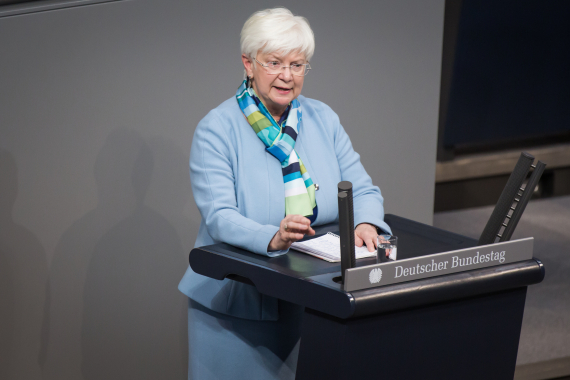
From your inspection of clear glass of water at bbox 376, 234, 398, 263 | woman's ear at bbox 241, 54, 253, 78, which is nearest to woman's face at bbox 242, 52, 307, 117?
woman's ear at bbox 241, 54, 253, 78

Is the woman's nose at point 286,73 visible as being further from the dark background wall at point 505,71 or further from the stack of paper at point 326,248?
the dark background wall at point 505,71

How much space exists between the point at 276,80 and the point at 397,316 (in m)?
0.76

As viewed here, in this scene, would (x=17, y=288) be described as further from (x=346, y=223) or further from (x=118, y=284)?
(x=346, y=223)

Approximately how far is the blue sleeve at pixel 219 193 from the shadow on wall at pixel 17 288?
1.10 m

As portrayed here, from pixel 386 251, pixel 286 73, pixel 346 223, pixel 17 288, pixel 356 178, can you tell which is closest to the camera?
pixel 346 223

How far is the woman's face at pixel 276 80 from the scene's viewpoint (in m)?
1.99

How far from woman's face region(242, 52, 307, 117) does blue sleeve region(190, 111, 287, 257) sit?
0.16 m

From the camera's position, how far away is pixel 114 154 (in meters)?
2.84

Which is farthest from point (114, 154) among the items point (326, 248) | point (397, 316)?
point (397, 316)

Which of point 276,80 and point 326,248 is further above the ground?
point 276,80

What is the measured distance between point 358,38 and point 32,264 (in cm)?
171

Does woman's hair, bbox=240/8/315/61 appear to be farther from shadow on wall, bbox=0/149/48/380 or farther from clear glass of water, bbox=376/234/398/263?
shadow on wall, bbox=0/149/48/380

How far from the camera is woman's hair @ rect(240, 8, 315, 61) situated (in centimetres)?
196

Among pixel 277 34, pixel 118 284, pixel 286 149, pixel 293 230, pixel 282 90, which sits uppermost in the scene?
pixel 277 34
